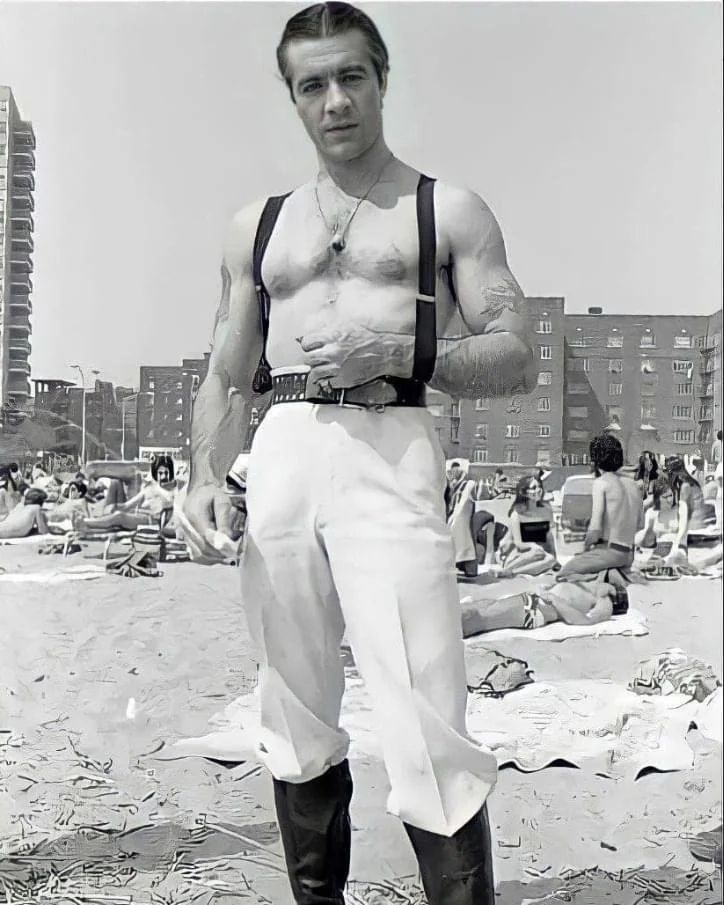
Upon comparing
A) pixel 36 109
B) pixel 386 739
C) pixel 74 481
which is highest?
pixel 36 109

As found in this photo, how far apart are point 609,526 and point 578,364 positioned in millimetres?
300

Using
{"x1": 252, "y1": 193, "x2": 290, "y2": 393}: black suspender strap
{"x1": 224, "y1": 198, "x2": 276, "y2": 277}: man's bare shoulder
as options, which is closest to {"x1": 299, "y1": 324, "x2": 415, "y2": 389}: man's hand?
{"x1": 252, "y1": 193, "x2": 290, "y2": 393}: black suspender strap

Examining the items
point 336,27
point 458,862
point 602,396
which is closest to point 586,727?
point 458,862

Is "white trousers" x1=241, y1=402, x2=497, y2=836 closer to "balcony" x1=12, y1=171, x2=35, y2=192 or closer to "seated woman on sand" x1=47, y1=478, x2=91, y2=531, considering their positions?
"seated woman on sand" x1=47, y1=478, x2=91, y2=531

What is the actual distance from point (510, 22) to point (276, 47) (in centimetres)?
43

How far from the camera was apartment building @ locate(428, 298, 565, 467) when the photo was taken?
2.00 m

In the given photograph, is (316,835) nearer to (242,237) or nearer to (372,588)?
(372,588)

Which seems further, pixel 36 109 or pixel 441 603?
pixel 36 109

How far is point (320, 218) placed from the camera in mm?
1996

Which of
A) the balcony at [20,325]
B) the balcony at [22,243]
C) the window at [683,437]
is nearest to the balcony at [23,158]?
the balcony at [22,243]

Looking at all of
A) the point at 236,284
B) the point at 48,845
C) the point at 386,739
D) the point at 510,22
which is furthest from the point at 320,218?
the point at 48,845

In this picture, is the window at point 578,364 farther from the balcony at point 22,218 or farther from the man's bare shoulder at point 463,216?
the balcony at point 22,218

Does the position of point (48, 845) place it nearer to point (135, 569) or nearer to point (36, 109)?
point (135, 569)

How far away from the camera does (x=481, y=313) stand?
1.96 m
